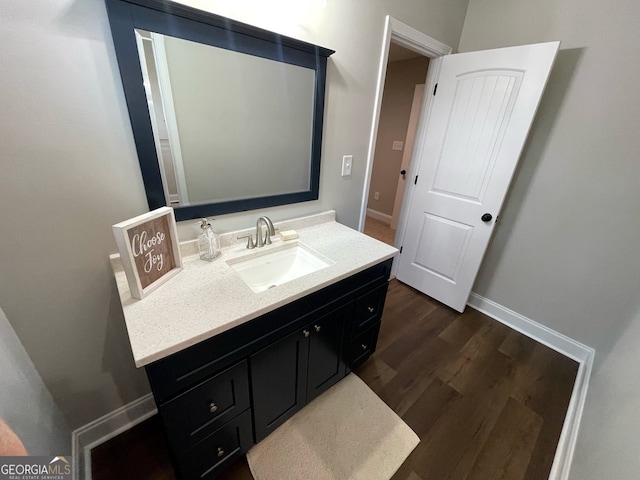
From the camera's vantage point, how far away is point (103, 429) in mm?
1161

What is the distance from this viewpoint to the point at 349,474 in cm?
110

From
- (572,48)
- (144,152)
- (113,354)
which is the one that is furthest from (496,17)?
(113,354)

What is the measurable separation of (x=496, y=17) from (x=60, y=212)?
8.94 ft

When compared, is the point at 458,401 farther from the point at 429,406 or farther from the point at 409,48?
the point at 409,48

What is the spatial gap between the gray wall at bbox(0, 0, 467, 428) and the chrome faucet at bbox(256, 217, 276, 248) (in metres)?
0.10

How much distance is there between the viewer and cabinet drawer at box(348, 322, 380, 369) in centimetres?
139

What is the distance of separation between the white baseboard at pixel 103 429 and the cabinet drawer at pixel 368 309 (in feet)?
3.72

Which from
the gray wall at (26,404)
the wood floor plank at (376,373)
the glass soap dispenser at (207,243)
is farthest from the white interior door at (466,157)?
the gray wall at (26,404)

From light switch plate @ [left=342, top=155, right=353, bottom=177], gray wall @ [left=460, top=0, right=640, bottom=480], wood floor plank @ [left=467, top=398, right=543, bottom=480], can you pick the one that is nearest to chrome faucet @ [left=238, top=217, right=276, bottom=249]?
light switch plate @ [left=342, top=155, right=353, bottom=177]

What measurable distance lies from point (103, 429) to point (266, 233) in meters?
1.19

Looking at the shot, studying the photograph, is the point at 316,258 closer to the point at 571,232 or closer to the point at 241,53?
the point at 241,53

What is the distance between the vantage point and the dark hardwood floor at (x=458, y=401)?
1.14 metres

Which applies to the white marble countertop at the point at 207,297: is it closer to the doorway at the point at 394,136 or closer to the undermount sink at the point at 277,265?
the undermount sink at the point at 277,265

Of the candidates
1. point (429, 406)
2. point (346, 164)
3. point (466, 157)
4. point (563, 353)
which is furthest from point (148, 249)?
point (563, 353)
